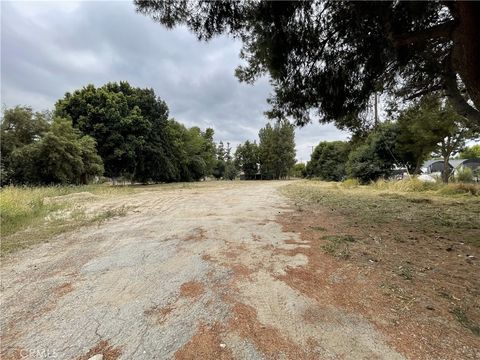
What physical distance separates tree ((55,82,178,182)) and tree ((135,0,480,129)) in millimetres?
17744

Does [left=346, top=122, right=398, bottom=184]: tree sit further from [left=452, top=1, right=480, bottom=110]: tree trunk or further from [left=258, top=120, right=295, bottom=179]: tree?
[left=258, top=120, right=295, bottom=179]: tree

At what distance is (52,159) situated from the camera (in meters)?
14.4

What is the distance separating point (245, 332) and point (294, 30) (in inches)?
168

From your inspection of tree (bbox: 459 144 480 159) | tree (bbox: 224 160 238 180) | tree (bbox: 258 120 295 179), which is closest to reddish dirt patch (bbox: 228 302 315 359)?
tree (bbox: 258 120 295 179)

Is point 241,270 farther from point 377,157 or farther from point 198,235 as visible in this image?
point 377,157

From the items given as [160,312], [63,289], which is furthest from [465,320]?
[63,289]

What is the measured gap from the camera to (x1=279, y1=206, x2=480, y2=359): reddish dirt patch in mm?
1707

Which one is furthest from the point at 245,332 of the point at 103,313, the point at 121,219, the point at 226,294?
the point at 121,219

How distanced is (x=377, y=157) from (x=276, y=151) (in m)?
30.3

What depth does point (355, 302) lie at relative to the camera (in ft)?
7.14

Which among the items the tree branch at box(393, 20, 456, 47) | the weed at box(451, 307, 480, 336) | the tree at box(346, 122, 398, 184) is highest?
the tree branch at box(393, 20, 456, 47)

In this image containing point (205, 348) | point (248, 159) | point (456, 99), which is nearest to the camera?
point (205, 348)

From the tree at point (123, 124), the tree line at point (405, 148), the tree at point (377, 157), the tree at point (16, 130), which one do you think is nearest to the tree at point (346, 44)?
the tree line at point (405, 148)

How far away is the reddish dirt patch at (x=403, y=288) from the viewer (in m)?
1.71
